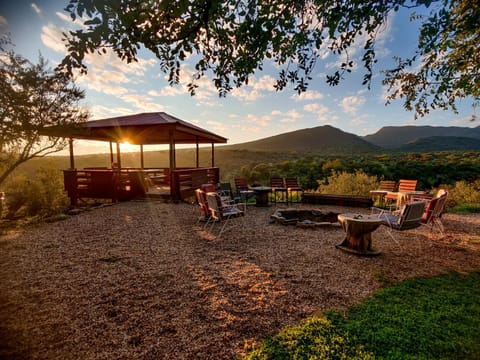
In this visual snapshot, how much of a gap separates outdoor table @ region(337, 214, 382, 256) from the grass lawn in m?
1.32

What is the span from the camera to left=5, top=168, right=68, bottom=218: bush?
8414mm

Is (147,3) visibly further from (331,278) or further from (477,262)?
(477,262)

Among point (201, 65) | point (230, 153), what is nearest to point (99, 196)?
point (201, 65)

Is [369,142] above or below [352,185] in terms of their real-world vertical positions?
above

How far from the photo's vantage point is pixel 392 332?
1.97 m

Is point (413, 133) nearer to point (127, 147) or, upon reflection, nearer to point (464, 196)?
point (464, 196)

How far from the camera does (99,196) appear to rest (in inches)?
355

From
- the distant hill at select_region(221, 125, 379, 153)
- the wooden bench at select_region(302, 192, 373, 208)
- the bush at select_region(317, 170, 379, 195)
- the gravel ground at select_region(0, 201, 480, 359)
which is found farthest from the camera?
the distant hill at select_region(221, 125, 379, 153)

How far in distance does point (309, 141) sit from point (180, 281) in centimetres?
6479

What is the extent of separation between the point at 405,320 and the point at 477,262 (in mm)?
2636

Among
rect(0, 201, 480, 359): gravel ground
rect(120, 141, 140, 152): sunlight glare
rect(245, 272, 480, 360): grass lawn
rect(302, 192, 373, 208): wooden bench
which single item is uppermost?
rect(120, 141, 140, 152): sunlight glare

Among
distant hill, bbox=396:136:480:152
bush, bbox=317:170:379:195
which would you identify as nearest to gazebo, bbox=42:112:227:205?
bush, bbox=317:170:379:195

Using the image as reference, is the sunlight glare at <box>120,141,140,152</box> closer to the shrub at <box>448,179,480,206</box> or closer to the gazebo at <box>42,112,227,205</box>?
the gazebo at <box>42,112,227,205</box>

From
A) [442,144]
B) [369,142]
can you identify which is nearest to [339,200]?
[442,144]
